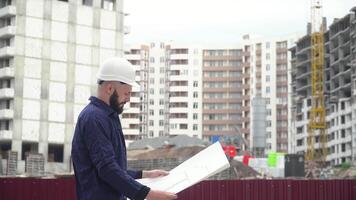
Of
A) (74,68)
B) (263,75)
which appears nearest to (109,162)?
(74,68)

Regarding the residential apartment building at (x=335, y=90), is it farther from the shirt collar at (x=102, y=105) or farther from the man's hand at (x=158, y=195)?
the man's hand at (x=158, y=195)

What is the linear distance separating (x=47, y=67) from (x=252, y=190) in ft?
237

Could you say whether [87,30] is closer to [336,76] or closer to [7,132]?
[7,132]

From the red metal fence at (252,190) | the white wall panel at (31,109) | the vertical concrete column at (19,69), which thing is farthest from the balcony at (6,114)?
the red metal fence at (252,190)

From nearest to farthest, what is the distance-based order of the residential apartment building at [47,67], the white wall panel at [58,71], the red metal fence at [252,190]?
the red metal fence at [252,190] → the residential apartment building at [47,67] → the white wall panel at [58,71]

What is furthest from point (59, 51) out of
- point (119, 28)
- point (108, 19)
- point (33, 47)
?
point (119, 28)

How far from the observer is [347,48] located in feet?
425

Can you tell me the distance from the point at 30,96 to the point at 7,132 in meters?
4.98

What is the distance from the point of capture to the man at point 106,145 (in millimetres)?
A: 4926

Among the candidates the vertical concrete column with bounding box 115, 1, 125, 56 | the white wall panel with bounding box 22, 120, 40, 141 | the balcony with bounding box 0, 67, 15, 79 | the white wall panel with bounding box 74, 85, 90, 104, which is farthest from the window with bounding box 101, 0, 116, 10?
the white wall panel with bounding box 22, 120, 40, 141

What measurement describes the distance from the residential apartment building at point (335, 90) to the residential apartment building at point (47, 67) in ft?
161

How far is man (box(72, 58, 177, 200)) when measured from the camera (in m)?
4.93

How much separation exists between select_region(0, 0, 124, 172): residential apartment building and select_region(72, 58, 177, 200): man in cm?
7619

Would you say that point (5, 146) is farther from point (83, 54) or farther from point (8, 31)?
point (83, 54)
